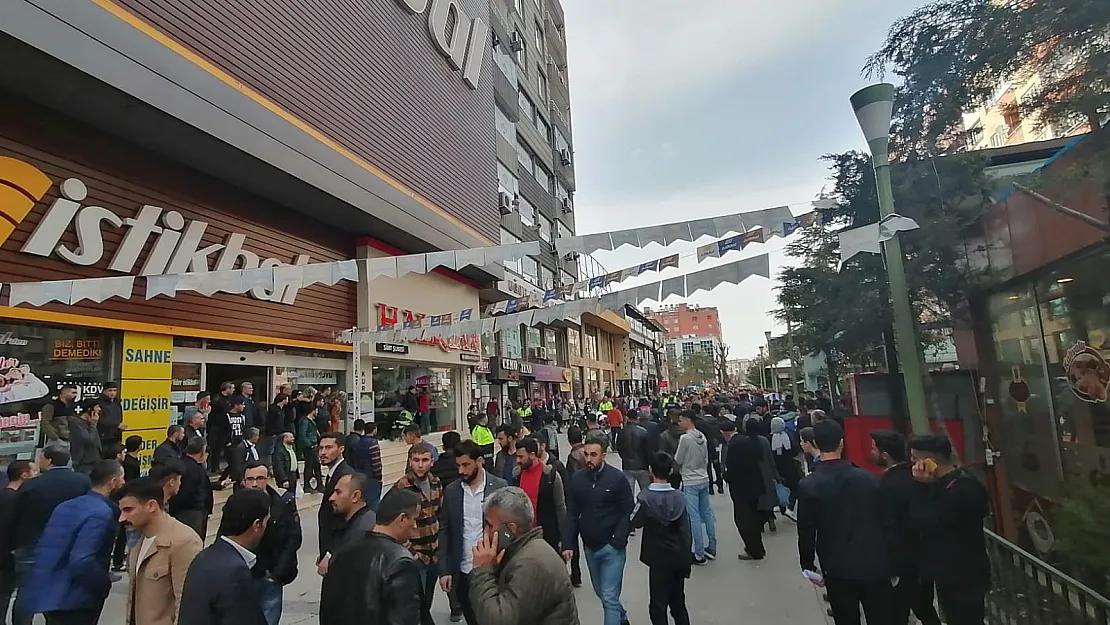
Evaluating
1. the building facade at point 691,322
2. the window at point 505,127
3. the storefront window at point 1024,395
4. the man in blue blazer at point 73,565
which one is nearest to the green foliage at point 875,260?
the storefront window at point 1024,395

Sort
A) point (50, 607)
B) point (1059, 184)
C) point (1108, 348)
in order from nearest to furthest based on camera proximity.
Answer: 1. point (50, 607)
2. point (1059, 184)
3. point (1108, 348)

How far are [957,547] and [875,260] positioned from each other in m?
5.74

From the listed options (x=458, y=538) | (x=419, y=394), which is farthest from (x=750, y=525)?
(x=419, y=394)

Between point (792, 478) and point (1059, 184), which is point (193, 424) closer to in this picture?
point (792, 478)

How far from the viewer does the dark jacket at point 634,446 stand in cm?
889

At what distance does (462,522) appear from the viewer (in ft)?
14.6

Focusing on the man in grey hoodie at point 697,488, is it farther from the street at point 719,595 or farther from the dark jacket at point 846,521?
the dark jacket at point 846,521

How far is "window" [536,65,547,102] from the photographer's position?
3919 centimetres

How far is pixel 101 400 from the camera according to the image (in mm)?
9367

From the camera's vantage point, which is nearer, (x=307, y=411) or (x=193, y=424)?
(x=193, y=424)

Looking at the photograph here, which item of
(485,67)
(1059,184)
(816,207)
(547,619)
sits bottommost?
(547,619)

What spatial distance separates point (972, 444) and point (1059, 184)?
16.1ft

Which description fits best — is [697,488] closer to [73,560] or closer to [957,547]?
[957,547]

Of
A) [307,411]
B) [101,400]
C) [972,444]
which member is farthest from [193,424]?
[972,444]
